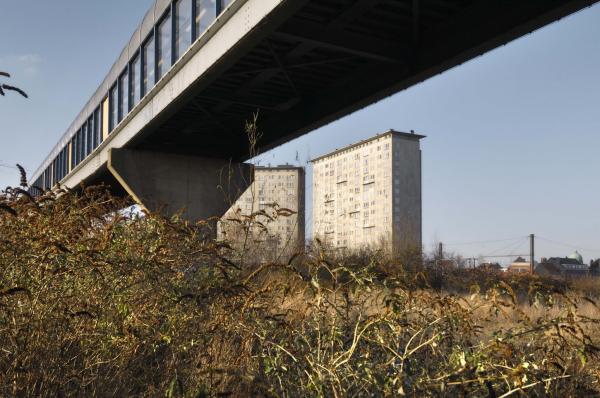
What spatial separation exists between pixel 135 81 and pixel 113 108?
3.18 metres

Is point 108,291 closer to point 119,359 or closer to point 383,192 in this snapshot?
point 119,359

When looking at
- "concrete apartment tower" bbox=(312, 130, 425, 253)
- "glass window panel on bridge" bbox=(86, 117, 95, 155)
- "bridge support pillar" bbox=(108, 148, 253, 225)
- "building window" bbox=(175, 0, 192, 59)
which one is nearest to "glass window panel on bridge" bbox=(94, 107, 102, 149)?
"glass window panel on bridge" bbox=(86, 117, 95, 155)

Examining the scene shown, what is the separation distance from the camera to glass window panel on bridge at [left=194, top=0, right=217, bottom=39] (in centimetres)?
1165

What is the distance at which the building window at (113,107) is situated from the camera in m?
20.7

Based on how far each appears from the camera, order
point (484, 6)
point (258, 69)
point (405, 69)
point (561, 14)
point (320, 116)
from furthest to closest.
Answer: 1. point (320, 116)
2. point (258, 69)
3. point (405, 69)
4. point (484, 6)
5. point (561, 14)

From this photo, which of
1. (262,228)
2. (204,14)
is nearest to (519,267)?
(204,14)

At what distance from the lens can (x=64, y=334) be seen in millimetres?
3070

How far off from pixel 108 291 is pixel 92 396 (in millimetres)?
806

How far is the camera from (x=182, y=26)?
14.2 meters

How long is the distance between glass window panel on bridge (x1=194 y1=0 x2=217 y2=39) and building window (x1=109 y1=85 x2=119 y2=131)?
8.88m

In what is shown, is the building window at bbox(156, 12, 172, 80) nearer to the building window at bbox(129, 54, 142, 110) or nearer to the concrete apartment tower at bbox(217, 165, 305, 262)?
the building window at bbox(129, 54, 142, 110)

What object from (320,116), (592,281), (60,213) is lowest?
(592,281)

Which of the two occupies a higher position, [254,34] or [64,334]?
[254,34]

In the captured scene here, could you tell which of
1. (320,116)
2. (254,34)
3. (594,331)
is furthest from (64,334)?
(320,116)
